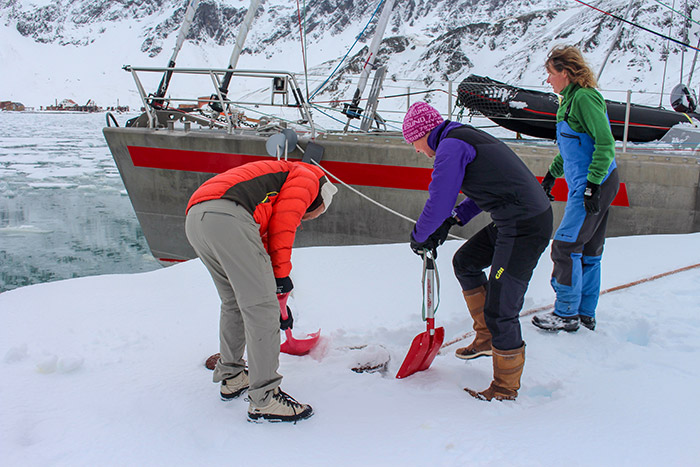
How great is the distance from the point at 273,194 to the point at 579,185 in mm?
1775

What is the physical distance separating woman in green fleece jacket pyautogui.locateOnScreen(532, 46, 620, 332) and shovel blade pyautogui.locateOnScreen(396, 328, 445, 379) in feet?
2.82

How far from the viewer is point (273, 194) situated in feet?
6.90

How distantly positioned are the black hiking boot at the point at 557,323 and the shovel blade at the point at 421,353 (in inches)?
33.3

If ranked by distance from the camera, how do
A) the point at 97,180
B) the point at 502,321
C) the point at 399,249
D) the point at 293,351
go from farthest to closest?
the point at 97,180 → the point at 399,249 → the point at 293,351 → the point at 502,321

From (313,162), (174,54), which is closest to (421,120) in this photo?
(313,162)

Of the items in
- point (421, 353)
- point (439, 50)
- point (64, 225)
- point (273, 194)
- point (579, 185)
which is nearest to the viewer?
point (273, 194)

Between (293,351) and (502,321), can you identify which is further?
(293,351)

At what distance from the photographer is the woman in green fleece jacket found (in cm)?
260

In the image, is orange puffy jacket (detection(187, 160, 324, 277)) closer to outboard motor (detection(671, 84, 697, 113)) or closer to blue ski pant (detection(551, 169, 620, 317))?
blue ski pant (detection(551, 169, 620, 317))

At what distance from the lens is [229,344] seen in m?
2.29

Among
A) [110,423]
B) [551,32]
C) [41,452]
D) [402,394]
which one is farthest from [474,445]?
[551,32]

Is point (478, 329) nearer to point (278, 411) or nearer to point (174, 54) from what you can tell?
point (278, 411)

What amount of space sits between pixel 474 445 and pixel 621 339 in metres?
1.49

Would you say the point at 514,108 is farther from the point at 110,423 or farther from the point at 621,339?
the point at 110,423
